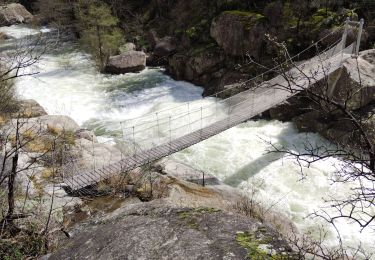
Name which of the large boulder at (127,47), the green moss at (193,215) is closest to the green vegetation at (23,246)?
the green moss at (193,215)

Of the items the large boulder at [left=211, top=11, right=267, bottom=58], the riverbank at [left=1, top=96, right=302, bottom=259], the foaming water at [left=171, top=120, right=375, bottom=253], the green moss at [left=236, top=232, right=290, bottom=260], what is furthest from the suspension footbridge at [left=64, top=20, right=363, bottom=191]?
the green moss at [left=236, top=232, right=290, bottom=260]

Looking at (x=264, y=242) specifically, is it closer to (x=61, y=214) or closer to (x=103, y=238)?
(x=103, y=238)

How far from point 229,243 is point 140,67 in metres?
14.9

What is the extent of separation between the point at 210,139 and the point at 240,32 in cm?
538

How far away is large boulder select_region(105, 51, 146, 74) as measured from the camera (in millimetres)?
16406

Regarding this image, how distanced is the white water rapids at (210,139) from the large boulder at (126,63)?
364 millimetres

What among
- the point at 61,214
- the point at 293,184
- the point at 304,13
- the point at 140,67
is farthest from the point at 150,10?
the point at 61,214

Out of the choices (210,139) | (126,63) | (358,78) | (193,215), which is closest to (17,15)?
(126,63)

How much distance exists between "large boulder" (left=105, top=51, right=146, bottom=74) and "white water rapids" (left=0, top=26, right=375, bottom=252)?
1.19ft

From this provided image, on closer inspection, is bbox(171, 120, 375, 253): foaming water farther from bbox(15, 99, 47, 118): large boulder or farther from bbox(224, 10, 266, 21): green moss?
bbox(224, 10, 266, 21): green moss

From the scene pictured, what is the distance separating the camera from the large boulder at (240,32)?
14141 mm

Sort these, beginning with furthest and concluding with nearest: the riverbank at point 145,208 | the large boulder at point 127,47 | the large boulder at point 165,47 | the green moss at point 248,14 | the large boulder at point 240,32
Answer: the large boulder at point 127,47 < the large boulder at point 165,47 < the green moss at point 248,14 < the large boulder at point 240,32 < the riverbank at point 145,208

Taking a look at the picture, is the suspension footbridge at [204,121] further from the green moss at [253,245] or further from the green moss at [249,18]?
the green moss at [249,18]

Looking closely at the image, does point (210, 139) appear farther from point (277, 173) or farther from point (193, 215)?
point (193, 215)
